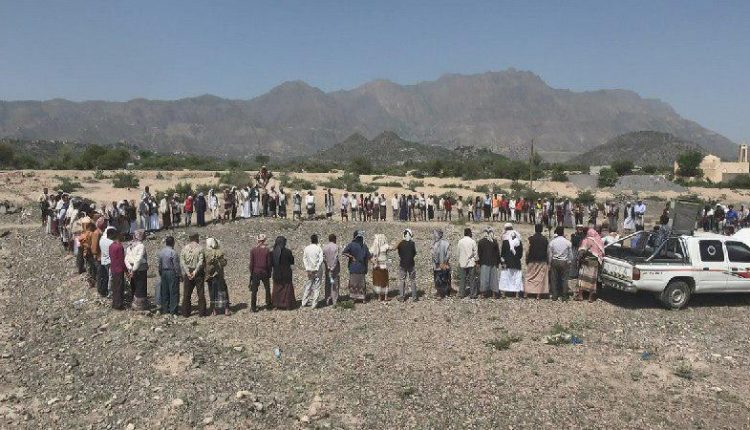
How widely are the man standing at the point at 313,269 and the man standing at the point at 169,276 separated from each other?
2381 millimetres

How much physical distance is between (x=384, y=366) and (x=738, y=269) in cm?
739

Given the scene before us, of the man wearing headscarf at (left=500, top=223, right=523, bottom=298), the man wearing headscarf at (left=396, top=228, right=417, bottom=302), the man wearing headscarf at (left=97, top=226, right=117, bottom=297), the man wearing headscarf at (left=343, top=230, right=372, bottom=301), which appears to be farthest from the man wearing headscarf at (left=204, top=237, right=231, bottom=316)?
the man wearing headscarf at (left=500, top=223, right=523, bottom=298)

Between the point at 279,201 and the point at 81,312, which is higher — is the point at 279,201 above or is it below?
above

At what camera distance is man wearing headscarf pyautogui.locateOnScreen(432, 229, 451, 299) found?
11906 millimetres

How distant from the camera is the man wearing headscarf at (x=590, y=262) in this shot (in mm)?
11742

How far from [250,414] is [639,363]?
18.6ft

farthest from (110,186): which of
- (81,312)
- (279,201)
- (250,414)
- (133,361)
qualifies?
(250,414)

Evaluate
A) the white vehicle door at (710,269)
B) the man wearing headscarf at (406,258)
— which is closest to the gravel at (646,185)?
the white vehicle door at (710,269)

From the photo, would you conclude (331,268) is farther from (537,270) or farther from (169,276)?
(537,270)

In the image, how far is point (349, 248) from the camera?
11.6 m

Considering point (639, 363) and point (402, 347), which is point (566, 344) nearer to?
point (639, 363)

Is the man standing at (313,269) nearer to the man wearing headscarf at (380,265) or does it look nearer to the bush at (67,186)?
the man wearing headscarf at (380,265)

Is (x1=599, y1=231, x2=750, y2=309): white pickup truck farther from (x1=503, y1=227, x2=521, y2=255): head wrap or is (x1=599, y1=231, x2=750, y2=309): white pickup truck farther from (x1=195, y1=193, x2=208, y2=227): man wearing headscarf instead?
(x1=195, y1=193, x2=208, y2=227): man wearing headscarf

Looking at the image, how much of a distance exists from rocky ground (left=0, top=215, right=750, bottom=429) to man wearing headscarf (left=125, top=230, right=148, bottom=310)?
0.31 meters
